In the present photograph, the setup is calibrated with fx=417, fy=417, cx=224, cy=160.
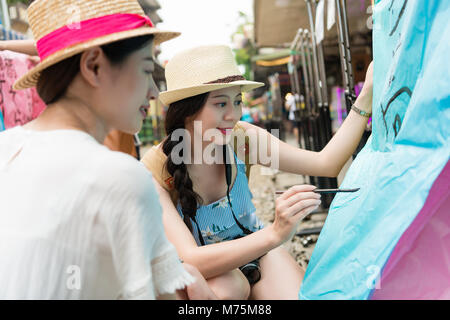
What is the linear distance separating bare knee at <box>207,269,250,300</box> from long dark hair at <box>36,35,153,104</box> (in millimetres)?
896

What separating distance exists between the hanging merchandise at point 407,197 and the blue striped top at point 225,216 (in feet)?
1.68

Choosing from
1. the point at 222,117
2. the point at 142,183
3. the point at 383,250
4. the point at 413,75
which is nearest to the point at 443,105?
A: the point at 413,75

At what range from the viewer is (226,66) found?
5.57 feet

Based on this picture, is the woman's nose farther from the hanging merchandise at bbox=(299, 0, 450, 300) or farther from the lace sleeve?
the lace sleeve

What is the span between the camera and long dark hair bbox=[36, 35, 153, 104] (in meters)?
0.86

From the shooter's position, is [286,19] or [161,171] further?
[286,19]

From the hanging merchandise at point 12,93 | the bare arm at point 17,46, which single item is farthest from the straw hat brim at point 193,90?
the hanging merchandise at point 12,93

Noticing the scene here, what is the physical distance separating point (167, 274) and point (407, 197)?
1.97ft

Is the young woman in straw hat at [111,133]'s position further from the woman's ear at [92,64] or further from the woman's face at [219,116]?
the woman's ear at [92,64]

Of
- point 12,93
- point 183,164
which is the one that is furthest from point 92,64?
point 12,93

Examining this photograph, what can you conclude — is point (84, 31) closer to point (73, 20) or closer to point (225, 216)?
point (73, 20)

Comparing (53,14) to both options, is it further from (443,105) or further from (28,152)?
(443,105)

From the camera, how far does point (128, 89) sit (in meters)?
0.89

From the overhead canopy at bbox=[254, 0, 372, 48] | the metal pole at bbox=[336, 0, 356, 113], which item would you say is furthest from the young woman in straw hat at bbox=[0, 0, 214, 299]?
the overhead canopy at bbox=[254, 0, 372, 48]
